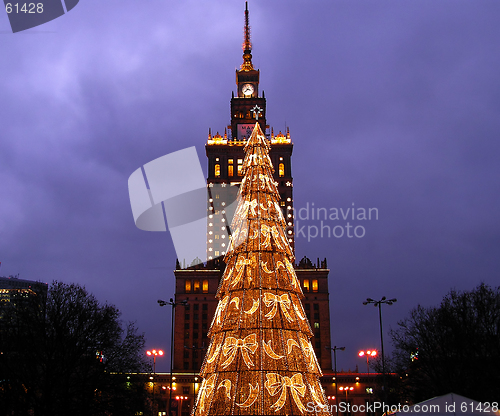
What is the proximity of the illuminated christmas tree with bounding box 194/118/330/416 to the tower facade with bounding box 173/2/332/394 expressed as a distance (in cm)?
6640

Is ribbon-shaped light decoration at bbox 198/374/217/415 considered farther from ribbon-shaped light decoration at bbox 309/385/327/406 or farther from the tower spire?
the tower spire

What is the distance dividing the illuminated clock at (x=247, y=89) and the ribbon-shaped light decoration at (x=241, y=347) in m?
123

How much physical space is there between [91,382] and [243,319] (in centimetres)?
1514

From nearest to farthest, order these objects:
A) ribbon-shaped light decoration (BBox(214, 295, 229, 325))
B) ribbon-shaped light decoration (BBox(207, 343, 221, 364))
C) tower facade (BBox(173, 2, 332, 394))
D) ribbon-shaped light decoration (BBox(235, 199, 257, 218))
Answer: ribbon-shaped light decoration (BBox(207, 343, 221, 364)), ribbon-shaped light decoration (BBox(214, 295, 229, 325)), ribbon-shaped light decoration (BBox(235, 199, 257, 218)), tower facade (BBox(173, 2, 332, 394))

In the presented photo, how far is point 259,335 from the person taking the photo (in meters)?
21.7

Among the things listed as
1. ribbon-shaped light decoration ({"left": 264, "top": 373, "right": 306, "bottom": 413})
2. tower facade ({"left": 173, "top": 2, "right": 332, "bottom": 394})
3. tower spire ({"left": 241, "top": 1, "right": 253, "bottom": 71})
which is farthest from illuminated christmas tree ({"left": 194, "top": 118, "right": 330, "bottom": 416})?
tower spire ({"left": 241, "top": 1, "right": 253, "bottom": 71})

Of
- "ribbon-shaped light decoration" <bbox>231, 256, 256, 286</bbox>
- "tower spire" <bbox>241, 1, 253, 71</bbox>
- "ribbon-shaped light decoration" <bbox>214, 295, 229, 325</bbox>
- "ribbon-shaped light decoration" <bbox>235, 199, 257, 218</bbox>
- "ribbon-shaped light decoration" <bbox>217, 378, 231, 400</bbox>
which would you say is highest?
"tower spire" <bbox>241, 1, 253, 71</bbox>

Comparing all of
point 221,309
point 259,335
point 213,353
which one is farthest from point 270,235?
point 213,353

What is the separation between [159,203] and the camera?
97500 mm

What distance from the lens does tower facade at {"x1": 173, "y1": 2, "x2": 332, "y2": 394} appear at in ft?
335

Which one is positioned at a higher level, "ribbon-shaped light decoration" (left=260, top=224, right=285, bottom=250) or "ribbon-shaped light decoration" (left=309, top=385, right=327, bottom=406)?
"ribbon-shaped light decoration" (left=260, top=224, right=285, bottom=250)

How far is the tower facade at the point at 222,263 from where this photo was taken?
335 ft

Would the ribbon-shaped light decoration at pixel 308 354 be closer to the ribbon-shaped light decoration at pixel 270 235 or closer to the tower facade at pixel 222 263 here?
the ribbon-shaped light decoration at pixel 270 235

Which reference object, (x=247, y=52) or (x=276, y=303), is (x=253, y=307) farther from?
(x=247, y=52)
